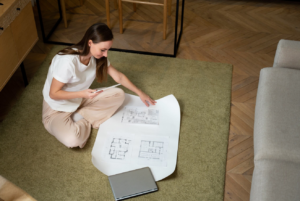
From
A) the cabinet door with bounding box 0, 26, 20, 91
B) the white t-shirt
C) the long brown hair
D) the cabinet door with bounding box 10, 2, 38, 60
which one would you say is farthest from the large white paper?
the cabinet door with bounding box 10, 2, 38, 60

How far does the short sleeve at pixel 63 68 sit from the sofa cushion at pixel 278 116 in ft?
3.67

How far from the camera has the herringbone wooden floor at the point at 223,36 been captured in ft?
8.30

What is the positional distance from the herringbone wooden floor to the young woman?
56 centimetres

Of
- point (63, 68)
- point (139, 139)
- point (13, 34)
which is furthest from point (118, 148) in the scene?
point (13, 34)

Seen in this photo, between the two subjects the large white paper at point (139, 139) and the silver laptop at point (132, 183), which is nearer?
the silver laptop at point (132, 183)

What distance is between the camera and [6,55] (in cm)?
225

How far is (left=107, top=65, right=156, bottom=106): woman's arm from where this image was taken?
2240 millimetres

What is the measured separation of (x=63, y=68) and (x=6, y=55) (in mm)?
562

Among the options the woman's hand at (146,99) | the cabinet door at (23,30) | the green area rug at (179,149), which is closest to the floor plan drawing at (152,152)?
the green area rug at (179,149)

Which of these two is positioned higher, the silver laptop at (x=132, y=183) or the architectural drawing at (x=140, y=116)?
the architectural drawing at (x=140, y=116)

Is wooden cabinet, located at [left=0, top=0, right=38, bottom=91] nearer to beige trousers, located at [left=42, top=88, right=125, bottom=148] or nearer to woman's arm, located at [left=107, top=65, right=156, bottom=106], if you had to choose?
beige trousers, located at [left=42, top=88, right=125, bottom=148]

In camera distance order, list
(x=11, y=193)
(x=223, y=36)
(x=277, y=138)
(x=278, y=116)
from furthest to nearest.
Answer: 1. (x=223, y=36)
2. (x=278, y=116)
3. (x=277, y=138)
4. (x=11, y=193)

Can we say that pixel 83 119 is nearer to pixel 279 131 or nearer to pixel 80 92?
pixel 80 92

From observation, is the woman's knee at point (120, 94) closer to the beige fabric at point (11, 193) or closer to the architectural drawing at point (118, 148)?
the architectural drawing at point (118, 148)
